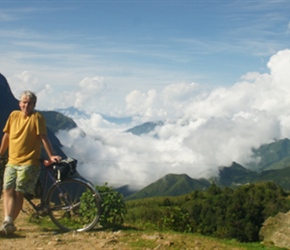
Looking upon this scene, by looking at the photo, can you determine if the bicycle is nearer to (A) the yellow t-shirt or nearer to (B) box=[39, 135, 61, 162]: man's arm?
(B) box=[39, 135, 61, 162]: man's arm

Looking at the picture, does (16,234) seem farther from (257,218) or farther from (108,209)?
(257,218)

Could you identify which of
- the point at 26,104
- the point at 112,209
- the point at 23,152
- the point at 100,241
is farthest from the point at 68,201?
the point at 26,104

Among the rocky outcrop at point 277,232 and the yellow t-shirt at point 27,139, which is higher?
the yellow t-shirt at point 27,139

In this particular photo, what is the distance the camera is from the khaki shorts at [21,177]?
8070mm

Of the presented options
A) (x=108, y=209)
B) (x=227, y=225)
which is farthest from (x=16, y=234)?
(x=227, y=225)

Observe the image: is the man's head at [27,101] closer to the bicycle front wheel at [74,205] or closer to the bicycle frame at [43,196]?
the bicycle frame at [43,196]

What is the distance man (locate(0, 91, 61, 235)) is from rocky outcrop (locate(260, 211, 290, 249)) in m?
6.69

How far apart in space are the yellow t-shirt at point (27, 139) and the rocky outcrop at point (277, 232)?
6.91m

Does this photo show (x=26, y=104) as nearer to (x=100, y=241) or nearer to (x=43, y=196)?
A: (x=43, y=196)

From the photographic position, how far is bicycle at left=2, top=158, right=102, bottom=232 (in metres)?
8.59

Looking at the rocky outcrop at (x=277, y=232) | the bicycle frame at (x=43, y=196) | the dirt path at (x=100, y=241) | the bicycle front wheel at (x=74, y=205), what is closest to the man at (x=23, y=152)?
the bicycle frame at (x=43, y=196)

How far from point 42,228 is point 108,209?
1.67 metres

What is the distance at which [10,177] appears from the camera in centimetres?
818

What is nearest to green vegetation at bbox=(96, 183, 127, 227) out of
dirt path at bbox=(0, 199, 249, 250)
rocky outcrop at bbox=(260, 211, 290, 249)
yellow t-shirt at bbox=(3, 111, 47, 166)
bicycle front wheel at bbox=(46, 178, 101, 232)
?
bicycle front wheel at bbox=(46, 178, 101, 232)
